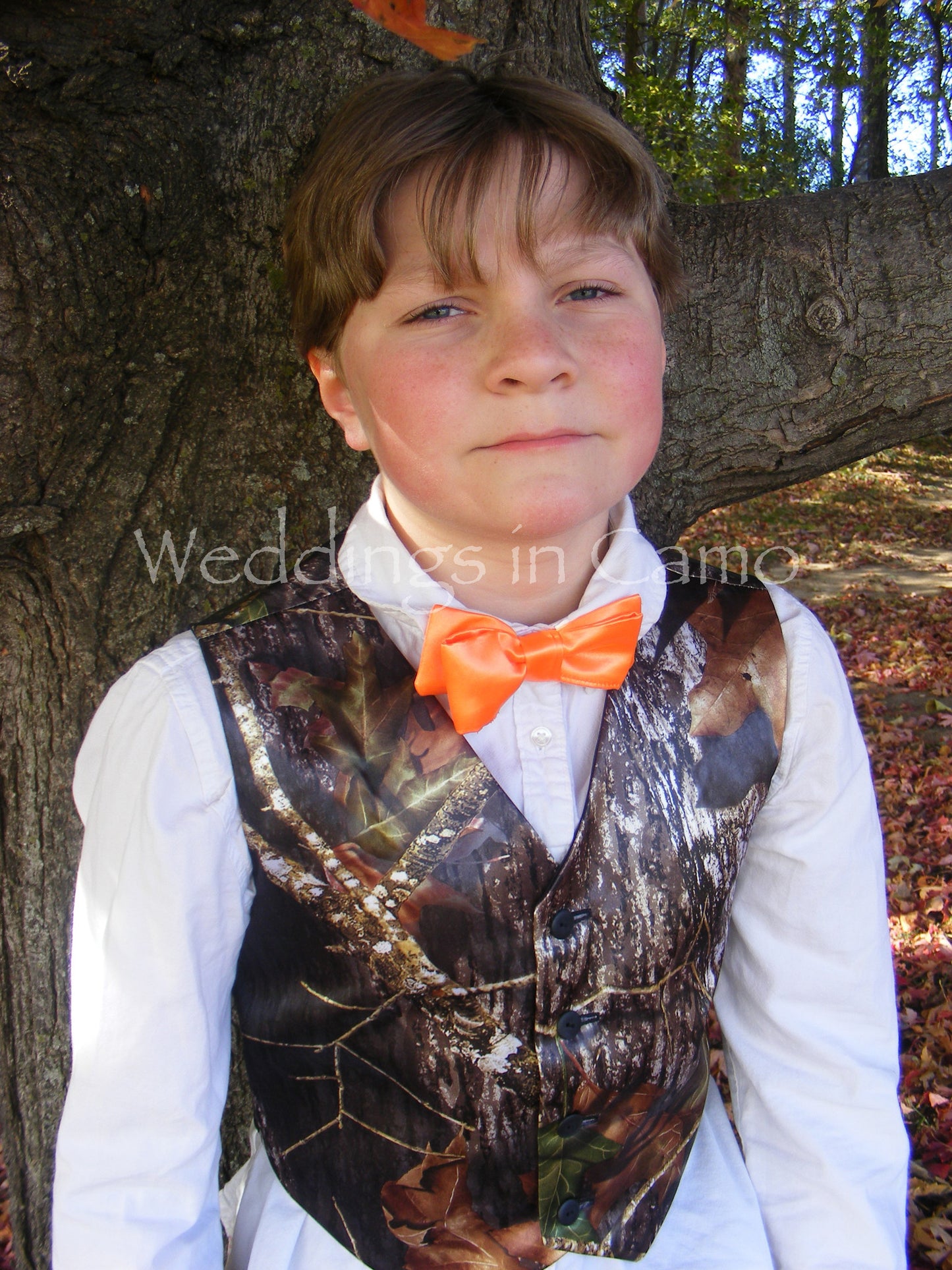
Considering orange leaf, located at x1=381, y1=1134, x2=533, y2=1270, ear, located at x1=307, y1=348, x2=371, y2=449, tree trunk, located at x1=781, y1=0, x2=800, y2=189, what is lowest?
orange leaf, located at x1=381, y1=1134, x2=533, y2=1270

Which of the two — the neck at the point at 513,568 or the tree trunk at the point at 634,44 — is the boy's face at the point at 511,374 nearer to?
the neck at the point at 513,568

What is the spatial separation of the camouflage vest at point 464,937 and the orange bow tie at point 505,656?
0.05 metres

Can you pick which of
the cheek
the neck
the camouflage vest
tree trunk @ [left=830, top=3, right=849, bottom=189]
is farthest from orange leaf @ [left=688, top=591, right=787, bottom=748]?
tree trunk @ [left=830, top=3, right=849, bottom=189]

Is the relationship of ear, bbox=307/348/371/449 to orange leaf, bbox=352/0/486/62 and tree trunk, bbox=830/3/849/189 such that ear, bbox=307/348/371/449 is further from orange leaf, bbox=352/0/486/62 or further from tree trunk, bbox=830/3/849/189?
tree trunk, bbox=830/3/849/189

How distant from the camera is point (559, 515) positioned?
4.27ft

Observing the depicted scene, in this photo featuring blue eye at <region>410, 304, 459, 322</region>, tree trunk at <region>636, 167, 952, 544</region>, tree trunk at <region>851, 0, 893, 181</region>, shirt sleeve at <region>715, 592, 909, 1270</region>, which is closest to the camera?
blue eye at <region>410, 304, 459, 322</region>

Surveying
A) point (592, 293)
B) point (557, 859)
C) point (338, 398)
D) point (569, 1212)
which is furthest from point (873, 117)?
point (569, 1212)

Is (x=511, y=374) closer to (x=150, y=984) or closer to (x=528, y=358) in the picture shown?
(x=528, y=358)

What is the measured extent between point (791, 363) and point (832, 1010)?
1174 millimetres

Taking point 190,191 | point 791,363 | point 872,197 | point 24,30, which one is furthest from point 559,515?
point 24,30

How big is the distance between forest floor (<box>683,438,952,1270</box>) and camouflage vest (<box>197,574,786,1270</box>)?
160 centimetres

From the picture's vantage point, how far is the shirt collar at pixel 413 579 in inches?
56.8

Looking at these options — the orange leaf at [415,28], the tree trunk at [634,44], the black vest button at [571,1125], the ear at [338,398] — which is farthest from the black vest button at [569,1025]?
the tree trunk at [634,44]

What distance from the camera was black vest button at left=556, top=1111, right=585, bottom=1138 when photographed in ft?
4.47
